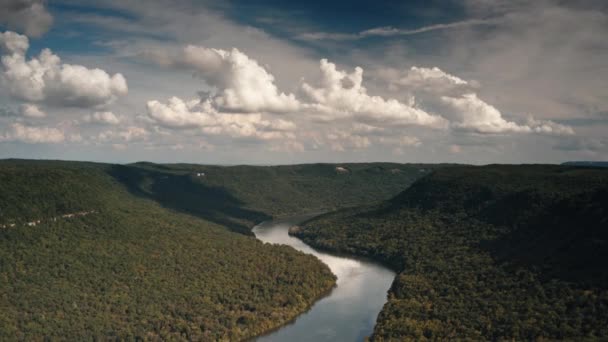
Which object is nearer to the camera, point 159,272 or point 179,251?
point 159,272

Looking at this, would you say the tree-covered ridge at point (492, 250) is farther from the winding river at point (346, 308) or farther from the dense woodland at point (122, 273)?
the dense woodland at point (122, 273)

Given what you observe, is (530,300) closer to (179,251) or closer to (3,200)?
(179,251)

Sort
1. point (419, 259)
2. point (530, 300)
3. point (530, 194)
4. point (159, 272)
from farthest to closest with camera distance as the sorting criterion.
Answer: point (530, 194) → point (419, 259) → point (159, 272) → point (530, 300)

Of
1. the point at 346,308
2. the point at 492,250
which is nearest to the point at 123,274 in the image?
the point at 346,308

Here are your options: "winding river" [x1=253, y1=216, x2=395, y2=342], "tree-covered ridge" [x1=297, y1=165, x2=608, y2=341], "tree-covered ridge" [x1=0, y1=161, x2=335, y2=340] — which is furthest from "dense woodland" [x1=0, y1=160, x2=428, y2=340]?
"tree-covered ridge" [x1=297, y1=165, x2=608, y2=341]

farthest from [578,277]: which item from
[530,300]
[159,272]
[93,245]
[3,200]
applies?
[3,200]

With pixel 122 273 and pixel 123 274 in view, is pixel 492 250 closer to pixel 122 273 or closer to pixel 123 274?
pixel 123 274
